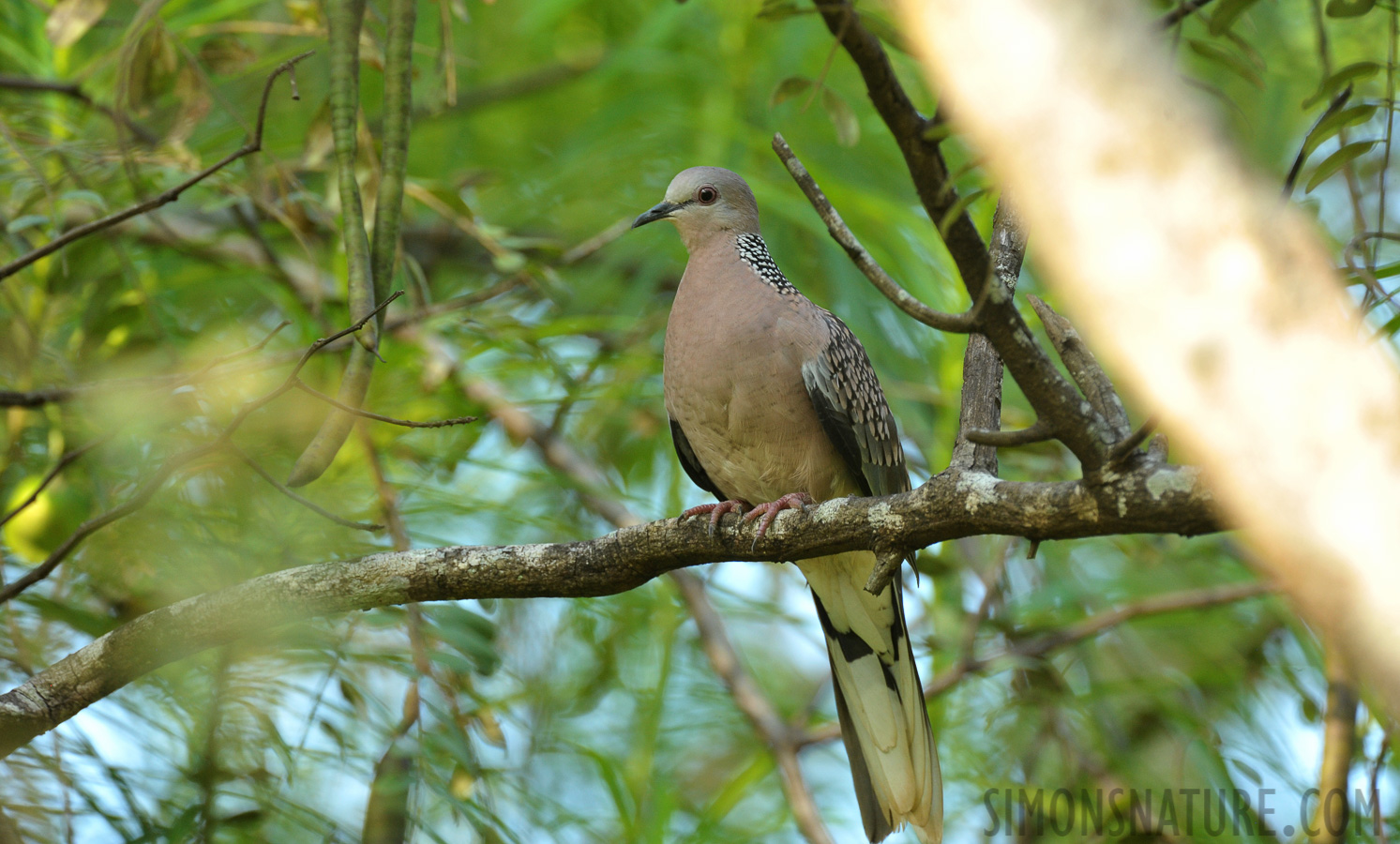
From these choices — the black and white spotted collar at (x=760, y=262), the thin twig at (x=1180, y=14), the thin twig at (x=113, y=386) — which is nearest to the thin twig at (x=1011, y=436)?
the thin twig at (x=1180, y=14)

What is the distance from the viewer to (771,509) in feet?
9.20

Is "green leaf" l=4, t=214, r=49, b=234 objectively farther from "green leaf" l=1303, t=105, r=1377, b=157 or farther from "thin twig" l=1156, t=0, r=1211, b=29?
"green leaf" l=1303, t=105, r=1377, b=157

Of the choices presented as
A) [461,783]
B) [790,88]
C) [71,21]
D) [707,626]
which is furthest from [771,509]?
[71,21]

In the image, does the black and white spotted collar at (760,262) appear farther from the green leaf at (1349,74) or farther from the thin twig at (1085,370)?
the green leaf at (1349,74)

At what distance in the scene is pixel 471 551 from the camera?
2553 mm

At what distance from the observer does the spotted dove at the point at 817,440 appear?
11.0 feet

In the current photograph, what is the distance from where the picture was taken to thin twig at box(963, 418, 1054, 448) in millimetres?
1565

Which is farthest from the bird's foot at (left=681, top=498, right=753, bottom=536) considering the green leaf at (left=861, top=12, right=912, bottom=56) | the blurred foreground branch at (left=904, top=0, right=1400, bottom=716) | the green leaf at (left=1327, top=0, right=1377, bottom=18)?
the blurred foreground branch at (left=904, top=0, right=1400, bottom=716)

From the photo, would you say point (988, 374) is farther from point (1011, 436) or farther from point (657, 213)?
point (657, 213)

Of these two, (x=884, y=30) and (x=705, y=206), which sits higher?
(x=705, y=206)

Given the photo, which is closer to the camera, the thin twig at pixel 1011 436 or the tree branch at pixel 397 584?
the thin twig at pixel 1011 436

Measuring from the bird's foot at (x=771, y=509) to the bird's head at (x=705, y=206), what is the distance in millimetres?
1228

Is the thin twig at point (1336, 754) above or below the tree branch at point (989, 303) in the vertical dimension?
below

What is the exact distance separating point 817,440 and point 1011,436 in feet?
6.20
